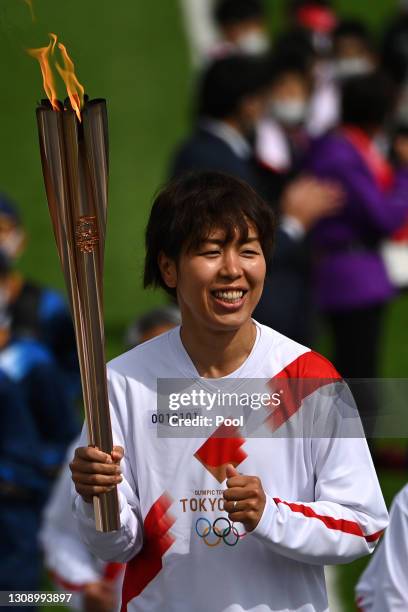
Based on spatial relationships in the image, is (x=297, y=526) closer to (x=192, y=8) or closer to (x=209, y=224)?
(x=209, y=224)

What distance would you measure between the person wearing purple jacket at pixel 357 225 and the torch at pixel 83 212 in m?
3.92

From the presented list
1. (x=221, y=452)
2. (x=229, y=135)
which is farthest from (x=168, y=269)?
(x=229, y=135)

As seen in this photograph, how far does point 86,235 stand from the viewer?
3066 millimetres

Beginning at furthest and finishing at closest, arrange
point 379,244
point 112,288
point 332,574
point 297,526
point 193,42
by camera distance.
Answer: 1. point 193,42
2. point 112,288
3. point 379,244
4. point 332,574
5. point 297,526

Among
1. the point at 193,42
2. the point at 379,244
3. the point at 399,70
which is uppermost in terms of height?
the point at 193,42

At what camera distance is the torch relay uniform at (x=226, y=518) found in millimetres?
3178

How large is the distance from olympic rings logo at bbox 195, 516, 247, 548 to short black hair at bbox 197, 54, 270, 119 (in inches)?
148

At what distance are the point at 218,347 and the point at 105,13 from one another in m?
13.5

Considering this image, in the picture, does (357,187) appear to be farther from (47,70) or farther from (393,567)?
(47,70)

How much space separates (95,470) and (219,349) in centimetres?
42

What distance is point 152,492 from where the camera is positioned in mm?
3238

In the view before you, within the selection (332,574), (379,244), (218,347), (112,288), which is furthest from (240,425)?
(112,288)

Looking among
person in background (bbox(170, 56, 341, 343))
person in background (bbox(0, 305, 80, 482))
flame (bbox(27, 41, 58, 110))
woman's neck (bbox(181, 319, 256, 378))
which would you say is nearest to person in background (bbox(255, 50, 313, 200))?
person in background (bbox(170, 56, 341, 343))

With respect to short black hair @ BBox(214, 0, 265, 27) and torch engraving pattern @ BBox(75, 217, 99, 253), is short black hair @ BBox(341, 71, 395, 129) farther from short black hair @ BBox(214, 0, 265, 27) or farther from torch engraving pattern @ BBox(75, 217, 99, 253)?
short black hair @ BBox(214, 0, 265, 27)
